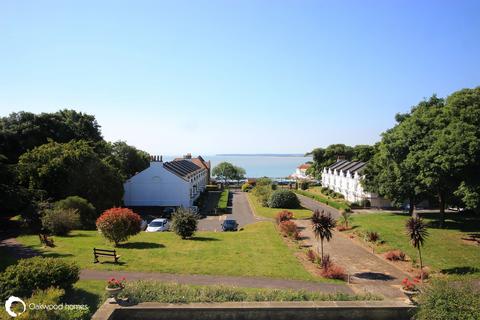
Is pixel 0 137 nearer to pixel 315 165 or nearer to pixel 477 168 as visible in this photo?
pixel 477 168

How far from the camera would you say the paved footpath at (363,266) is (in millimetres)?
21312

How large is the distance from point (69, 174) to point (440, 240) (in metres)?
35.9

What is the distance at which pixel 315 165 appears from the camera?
10212 centimetres

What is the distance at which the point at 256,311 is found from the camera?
37.5ft

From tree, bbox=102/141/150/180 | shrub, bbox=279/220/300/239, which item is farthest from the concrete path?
tree, bbox=102/141/150/180

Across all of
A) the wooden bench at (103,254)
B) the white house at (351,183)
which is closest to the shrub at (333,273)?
the wooden bench at (103,254)

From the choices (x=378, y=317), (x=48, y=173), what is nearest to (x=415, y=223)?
(x=378, y=317)

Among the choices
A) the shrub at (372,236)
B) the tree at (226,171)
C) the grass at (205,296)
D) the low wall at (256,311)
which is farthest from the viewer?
the tree at (226,171)

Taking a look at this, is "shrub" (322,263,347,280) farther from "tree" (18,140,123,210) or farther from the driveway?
"tree" (18,140,123,210)

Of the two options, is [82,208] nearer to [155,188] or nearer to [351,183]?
[155,188]

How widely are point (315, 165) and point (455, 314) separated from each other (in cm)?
9298

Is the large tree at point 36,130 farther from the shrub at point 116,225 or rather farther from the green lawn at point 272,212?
the green lawn at point 272,212

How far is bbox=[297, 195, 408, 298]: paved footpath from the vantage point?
21.3 metres

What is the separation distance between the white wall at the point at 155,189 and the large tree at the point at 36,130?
12832 millimetres
